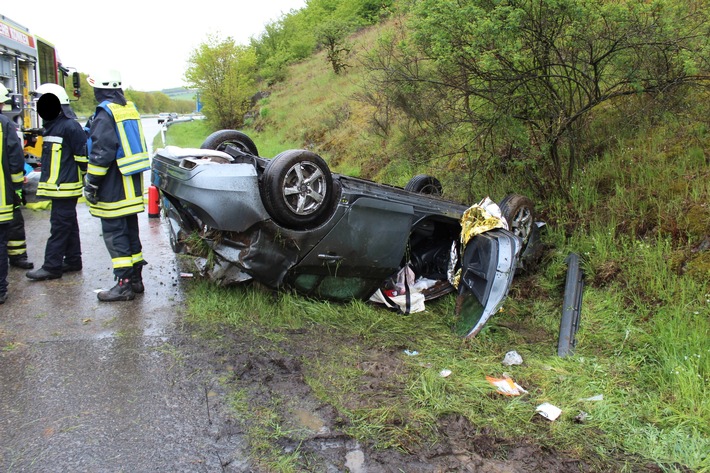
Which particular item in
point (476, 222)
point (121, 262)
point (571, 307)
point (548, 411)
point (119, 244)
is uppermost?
point (476, 222)

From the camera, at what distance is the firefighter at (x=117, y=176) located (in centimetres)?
466

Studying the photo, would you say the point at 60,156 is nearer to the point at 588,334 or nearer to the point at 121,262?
the point at 121,262

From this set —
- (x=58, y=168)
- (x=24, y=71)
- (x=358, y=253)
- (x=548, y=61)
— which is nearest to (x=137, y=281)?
(x=58, y=168)

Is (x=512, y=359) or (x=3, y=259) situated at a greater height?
(x=3, y=259)

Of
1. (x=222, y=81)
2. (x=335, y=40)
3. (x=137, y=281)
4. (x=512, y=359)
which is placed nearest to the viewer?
(x=512, y=359)

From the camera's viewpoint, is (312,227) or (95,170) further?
(95,170)

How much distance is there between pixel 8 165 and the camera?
484 centimetres

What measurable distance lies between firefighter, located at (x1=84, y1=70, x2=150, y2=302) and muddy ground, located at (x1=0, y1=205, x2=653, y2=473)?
36 centimetres

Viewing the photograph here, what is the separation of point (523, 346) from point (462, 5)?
3255mm

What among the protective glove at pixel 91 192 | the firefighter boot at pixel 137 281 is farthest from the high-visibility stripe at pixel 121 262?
the protective glove at pixel 91 192

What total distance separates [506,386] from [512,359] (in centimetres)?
41

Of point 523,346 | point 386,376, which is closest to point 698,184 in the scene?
point 523,346

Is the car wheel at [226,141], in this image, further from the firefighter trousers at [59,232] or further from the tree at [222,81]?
the tree at [222,81]

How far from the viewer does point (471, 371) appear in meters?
3.59
